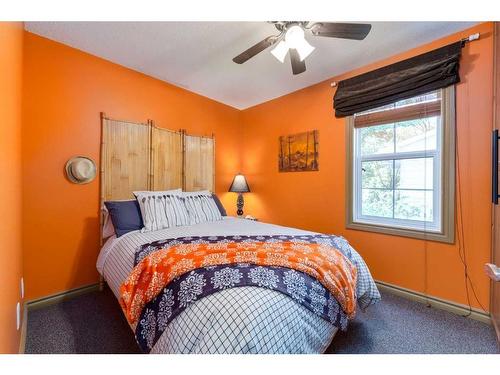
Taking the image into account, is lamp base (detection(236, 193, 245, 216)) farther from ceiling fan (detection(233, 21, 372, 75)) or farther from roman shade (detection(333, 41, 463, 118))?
ceiling fan (detection(233, 21, 372, 75))

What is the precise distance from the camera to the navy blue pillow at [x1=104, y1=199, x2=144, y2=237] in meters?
2.06

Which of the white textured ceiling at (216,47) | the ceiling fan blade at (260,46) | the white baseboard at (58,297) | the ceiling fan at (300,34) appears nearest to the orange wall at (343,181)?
the white textured ceiling at (216,47)

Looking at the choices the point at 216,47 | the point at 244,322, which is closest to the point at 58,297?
the point at 244,322

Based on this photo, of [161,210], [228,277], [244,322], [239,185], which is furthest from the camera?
[239,185]

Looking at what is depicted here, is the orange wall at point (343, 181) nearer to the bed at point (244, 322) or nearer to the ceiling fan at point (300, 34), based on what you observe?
the ceiling fan at point (300, 34)

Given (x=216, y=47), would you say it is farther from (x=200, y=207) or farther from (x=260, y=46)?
(x=200, y=207)

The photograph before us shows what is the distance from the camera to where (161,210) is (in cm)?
226

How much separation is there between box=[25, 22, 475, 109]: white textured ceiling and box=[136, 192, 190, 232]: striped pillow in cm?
142

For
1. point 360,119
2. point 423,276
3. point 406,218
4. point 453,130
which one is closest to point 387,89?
point 360,119

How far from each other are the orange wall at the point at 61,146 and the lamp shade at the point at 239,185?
1.58 m

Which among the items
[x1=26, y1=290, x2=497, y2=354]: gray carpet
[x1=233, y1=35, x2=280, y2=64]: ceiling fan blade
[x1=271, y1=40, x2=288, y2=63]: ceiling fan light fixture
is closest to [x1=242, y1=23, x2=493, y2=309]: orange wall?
[x1=26, y1=290, x2=497, y2=354]: gray carpet

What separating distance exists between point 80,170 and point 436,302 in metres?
3.49

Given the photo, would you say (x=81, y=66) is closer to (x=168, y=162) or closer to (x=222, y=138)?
(x=168, y=162)
